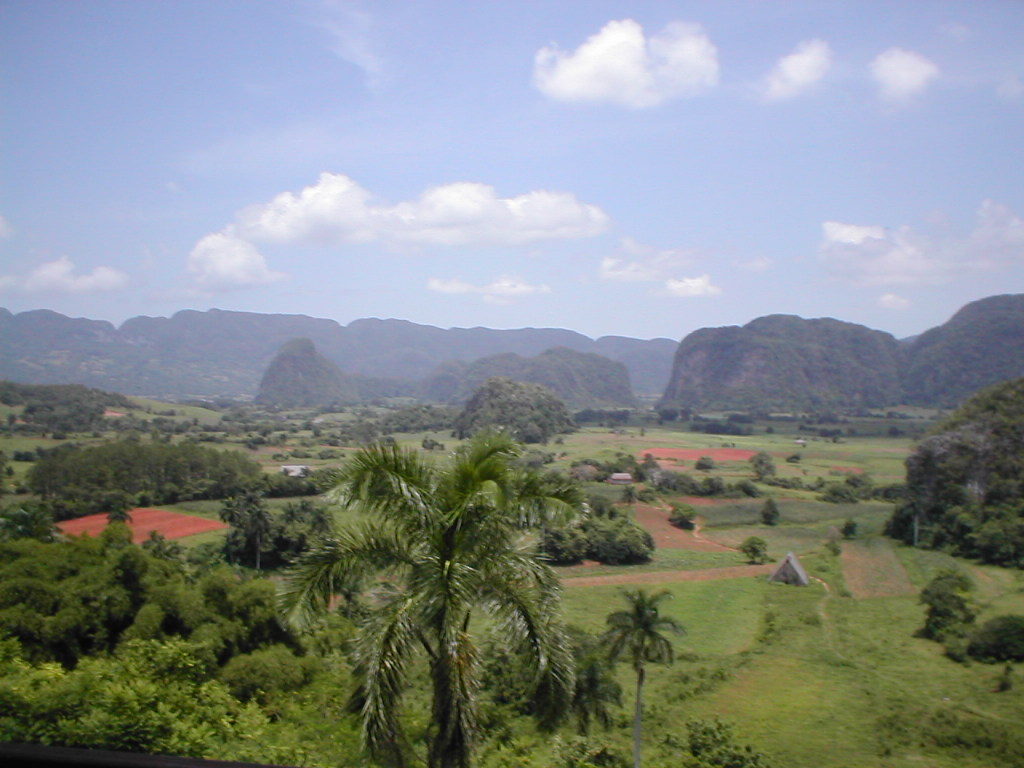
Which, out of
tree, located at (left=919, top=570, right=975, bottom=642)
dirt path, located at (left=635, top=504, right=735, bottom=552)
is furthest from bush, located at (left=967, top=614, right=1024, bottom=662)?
dirt path, located at (left=635, top=504, right=735, bottom=552)

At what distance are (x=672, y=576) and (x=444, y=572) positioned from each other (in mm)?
25708

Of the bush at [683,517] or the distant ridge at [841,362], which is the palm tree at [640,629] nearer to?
the bush at [683,517]

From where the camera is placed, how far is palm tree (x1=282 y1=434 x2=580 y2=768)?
4352 mm

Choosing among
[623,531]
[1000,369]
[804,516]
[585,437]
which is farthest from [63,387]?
[1000,369]

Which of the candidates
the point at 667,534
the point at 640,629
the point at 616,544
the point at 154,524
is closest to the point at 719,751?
the point at 640,629

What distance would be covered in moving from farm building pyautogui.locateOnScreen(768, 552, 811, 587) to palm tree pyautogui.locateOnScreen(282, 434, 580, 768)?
81.5ft

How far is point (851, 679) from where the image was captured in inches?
646

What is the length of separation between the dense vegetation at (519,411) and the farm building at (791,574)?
151ft

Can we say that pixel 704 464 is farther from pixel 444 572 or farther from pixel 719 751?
pixel 444 572

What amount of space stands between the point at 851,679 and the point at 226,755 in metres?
15.5

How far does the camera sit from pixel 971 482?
36.2 m

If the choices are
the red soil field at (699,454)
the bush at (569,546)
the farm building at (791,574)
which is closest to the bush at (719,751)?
the farm building at (791,574)

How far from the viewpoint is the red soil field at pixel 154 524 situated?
30203 mm

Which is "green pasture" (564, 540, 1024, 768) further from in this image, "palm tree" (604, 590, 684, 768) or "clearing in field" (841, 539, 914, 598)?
"palm tree" (604, 590, 684, 768)
